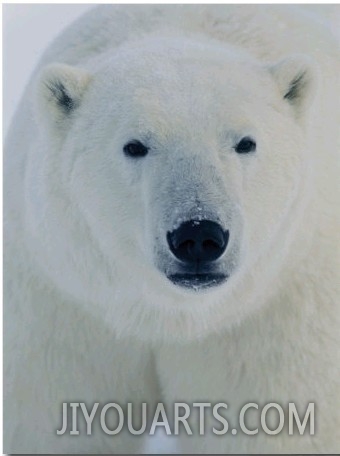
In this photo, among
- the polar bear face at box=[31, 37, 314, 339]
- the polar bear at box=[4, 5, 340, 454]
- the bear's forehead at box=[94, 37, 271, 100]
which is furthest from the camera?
the bear's forehead at box=[94, 37, 271, 100]

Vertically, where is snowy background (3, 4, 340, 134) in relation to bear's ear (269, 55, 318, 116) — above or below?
above

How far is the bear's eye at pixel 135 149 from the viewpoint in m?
3.75

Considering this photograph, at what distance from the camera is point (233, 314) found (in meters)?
4.24

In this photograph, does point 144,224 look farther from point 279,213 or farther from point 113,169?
point 279,213

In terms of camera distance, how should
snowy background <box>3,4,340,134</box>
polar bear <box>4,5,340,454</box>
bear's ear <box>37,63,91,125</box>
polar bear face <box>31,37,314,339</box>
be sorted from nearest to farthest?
polar bear face <box>31,37,314,339</box> → polar bear <box>4,5,340,454</box> → bear's ear <box>37,63,91,125</box> → snowy background <box>3,4,340,134</box>

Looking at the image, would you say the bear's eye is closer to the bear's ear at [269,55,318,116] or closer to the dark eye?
the dark eye

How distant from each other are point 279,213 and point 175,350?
0.88m

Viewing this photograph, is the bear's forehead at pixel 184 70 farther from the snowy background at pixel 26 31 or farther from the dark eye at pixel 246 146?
the snowy background at pixel 26 31

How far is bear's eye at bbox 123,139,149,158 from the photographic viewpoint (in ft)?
12.3

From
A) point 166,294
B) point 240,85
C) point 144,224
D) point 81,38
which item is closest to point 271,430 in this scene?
point 166,294

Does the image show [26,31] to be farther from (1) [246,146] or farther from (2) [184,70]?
(1) [246,146]

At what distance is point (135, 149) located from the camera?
12.4 ft

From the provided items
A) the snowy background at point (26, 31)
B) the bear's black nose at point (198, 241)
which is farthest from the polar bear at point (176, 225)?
the snowy background at point (26, 31)

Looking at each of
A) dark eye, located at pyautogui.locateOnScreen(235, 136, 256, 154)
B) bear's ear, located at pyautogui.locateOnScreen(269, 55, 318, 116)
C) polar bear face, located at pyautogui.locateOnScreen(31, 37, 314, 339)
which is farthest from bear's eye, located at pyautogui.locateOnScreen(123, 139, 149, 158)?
bear's ear, located at pyautogui.locateOnScreen(269, 55, 318, 116)
